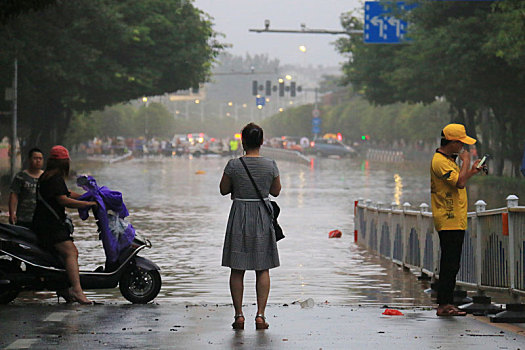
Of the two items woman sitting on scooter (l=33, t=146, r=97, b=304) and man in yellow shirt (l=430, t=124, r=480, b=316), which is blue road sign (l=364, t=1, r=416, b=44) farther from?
man in yellow shirt (l=430, t=124, r=480, b=316)

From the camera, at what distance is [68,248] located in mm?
11953

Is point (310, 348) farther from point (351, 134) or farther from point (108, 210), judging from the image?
point (351, 134)

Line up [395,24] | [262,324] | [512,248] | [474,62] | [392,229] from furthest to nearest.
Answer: [395,24]
[474,62]
[392,229]
[512,248]
[262,324]

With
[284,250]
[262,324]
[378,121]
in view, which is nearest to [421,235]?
[284,250]

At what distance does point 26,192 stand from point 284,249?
25.6 ft

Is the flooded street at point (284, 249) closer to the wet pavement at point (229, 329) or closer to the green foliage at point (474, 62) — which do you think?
the wet pavement at point (229, 329)

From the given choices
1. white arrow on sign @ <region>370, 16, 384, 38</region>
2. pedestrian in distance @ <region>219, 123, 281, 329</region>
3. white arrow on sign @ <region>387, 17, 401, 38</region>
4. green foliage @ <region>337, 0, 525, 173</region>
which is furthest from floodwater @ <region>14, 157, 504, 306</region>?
white arrow on sign @ <region>387, 17, 401, 38</region>

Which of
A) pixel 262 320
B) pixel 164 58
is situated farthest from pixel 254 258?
pixel 164 58

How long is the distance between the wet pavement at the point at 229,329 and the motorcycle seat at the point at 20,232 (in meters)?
0.74

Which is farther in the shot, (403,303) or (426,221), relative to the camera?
(426,221)

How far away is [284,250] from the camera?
20.2m

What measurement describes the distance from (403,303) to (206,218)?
15.5 m

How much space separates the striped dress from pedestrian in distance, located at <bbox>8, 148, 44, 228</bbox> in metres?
3.66

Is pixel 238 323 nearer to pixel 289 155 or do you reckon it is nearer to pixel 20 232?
pixel 20 232
